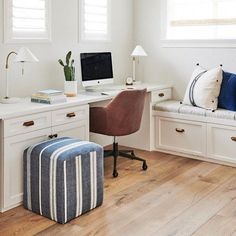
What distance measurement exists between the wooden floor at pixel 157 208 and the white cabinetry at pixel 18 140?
0.47ft

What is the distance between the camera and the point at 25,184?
3.13 meters

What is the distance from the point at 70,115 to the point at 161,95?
163cm

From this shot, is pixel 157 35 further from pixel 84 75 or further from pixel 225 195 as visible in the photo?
pixel 225 195

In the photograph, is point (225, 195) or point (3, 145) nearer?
point (3, 145)

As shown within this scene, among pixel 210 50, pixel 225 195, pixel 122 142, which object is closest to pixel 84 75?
pixel 122 142

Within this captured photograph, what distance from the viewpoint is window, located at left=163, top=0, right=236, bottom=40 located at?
14.9ft

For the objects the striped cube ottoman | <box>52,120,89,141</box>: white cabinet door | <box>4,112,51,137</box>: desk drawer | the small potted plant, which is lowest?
the striped cube ottoman

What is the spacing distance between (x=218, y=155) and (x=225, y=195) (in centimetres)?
91

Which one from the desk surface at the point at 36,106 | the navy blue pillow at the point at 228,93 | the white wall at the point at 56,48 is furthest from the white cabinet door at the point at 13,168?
the navy blue pillow at the point at 228,93

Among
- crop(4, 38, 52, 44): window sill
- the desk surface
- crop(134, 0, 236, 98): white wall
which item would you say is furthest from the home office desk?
A: crop(134, 0, 236, 98): white wall

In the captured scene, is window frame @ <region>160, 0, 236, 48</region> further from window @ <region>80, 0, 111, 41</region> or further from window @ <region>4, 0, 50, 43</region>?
window @ <region>4, 0, 50, 43</region>

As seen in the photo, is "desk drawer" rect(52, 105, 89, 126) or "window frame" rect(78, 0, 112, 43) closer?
"desk drawer" rect(52, 105, 89, 126)

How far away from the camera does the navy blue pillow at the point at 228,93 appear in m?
4.26

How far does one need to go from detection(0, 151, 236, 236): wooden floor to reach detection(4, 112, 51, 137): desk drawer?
613 mm
